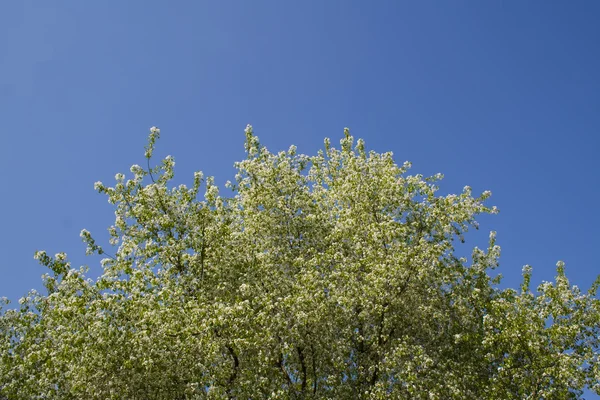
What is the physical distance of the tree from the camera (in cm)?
1812

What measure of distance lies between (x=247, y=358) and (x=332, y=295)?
4049 millimetres

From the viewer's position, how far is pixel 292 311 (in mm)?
18953

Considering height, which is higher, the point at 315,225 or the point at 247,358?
the point at 315,225

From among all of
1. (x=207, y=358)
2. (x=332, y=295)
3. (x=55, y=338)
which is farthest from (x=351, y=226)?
(x=55, y=338)

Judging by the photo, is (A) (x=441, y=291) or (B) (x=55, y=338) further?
(A) (x=441, y=291)

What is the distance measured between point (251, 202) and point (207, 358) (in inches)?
403

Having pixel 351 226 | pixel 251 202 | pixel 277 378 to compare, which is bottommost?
pixel 277 378

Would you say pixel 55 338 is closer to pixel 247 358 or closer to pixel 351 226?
pixel 247 358

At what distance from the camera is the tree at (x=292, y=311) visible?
18125 millimetres

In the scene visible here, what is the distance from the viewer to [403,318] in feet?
71.4

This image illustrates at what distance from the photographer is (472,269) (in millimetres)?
25250

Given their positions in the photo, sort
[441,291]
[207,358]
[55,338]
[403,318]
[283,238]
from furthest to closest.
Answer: [283,238], [441,291], [403,318], [55,338], [207,358]

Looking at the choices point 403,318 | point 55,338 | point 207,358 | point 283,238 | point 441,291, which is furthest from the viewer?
point 283,238

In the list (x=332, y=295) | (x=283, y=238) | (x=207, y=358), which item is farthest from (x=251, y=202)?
(x=207, y=358)
